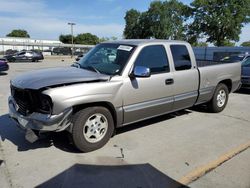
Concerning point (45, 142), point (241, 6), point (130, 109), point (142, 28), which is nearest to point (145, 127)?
point (130, 109)

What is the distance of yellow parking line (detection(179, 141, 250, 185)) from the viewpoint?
359 centimetres

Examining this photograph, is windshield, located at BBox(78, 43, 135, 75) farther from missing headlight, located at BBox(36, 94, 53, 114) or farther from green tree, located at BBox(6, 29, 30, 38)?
green tree, located at BBox(6, 29, 30, 38)

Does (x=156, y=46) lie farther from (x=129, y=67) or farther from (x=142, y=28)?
(x=142, y=28)

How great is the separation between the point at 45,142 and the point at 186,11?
177ft

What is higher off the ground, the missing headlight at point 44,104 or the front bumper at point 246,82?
the missing headlight at point 44,104

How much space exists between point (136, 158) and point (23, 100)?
203cm

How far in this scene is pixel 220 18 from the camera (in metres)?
48.4

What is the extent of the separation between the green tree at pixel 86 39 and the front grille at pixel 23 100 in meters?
107

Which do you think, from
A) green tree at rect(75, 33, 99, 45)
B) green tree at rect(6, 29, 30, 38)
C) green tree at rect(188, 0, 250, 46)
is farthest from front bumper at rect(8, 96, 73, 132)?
green tree at rect(6, 29, 30, 38)

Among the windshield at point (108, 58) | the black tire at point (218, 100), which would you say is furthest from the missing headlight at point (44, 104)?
the black tire at point (218, 100)

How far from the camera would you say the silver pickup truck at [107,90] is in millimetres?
3979

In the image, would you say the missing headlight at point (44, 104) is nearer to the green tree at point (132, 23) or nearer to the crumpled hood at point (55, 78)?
the crumpled hood at point (55, 78)

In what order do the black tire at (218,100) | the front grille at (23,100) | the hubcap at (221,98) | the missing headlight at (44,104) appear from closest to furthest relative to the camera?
1. the missing headlight at (44,104)
2. the front grille at (23,100)
3. the black tire at (218,100)
4. the hubcap at (221,98)

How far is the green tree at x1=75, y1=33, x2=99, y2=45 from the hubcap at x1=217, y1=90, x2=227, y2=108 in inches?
4132
